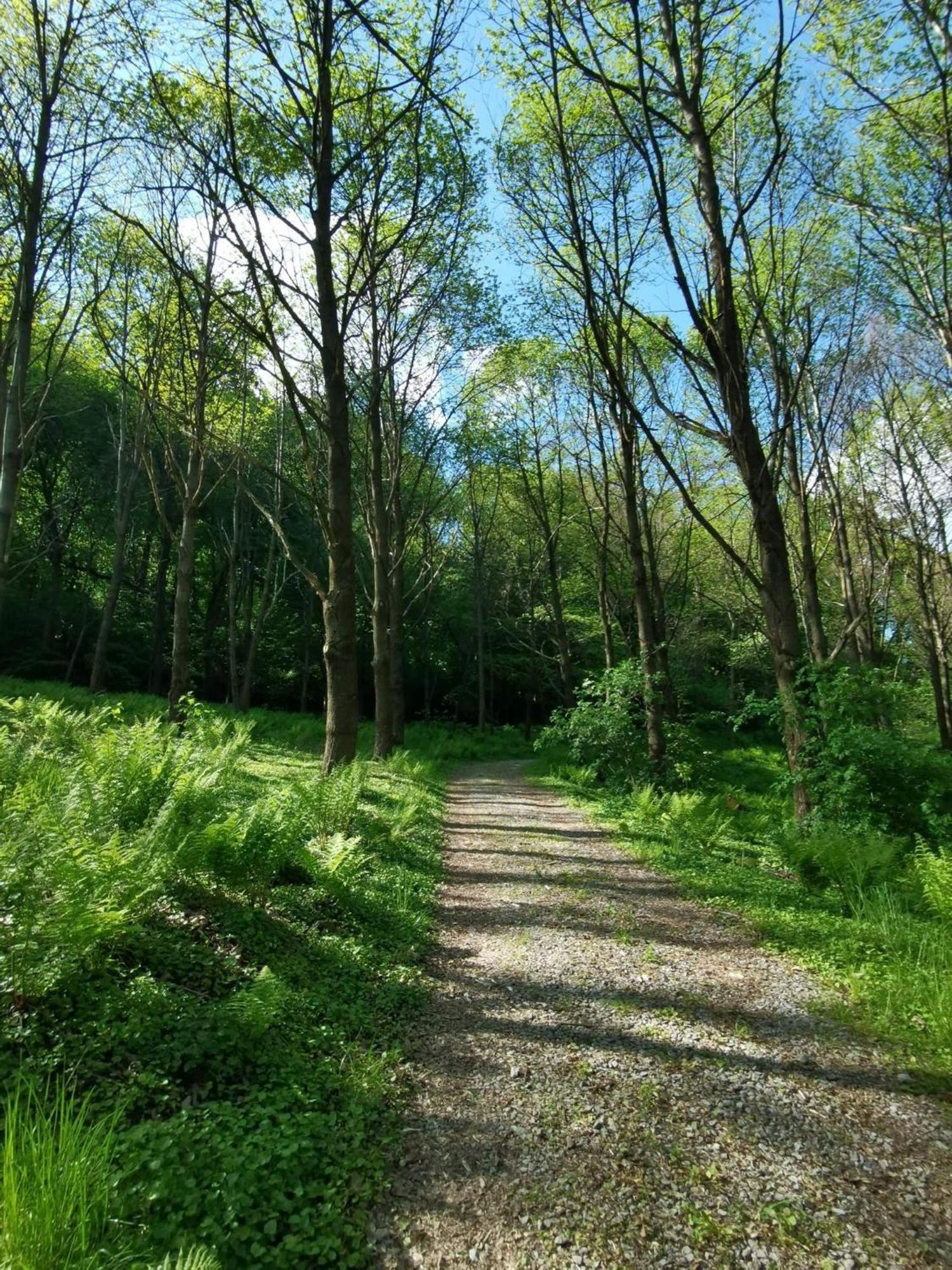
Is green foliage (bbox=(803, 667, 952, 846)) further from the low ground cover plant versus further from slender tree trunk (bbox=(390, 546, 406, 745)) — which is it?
slender tree trunk (bbox=(390, 546, 406, 745))

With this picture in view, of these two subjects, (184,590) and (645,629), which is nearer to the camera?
(184,590)

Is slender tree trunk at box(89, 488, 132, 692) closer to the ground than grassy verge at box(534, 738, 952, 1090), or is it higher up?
higher up

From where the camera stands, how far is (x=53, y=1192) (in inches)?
61.3

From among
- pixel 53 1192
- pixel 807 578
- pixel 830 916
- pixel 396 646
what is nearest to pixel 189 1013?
pixel 53 1192

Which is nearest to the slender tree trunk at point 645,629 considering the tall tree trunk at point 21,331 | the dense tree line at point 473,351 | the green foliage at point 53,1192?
the dense tree line at point 473,351

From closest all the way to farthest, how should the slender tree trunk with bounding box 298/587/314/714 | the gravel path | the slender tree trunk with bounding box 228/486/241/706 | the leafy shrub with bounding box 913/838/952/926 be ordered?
the gravel path < the leafy shrub with bounding box 913/838/952/926 < the slender tree trunk with bounding box 228/486/241/706 < the slender tree trunk with bounding box 298/587/314/714

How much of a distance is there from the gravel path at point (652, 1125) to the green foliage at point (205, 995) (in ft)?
0.79

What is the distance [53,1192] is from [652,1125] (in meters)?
1.96

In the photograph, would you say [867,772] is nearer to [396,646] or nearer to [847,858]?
[847,858]

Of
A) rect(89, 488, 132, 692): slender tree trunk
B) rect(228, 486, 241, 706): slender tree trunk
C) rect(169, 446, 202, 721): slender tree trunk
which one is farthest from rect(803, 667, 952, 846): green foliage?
rect(89, 488, 132, 692): slender tree trunk

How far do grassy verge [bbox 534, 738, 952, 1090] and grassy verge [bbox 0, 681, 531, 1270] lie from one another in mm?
2399

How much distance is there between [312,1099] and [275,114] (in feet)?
32.3

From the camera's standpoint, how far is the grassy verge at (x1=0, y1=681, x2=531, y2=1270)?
1.75 meters

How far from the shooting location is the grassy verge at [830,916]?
3.01 metres
